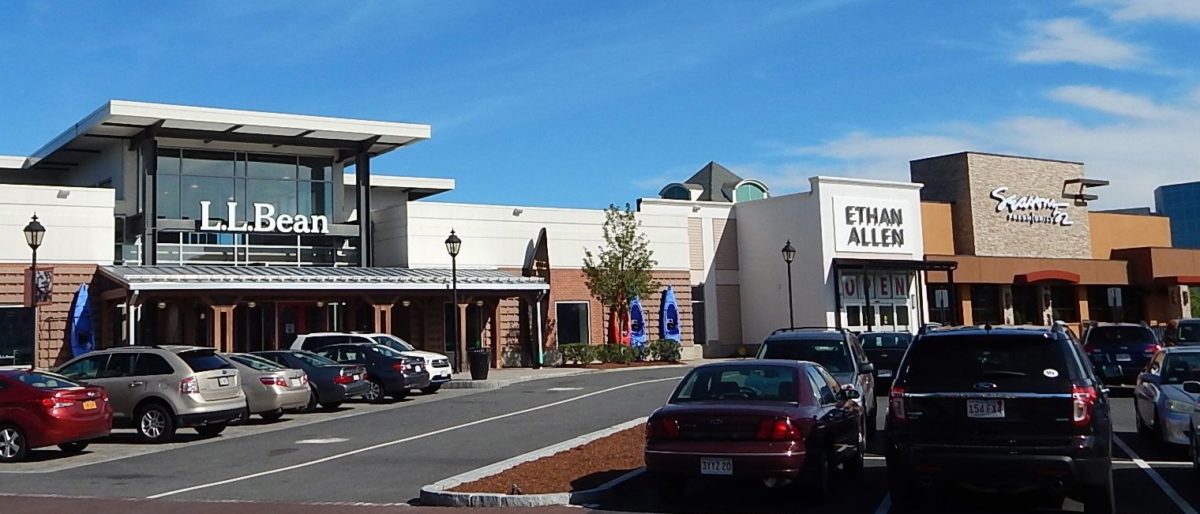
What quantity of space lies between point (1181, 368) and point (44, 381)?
16377 millimetres

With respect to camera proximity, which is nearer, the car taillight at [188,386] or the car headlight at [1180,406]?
the car headlight at [1180,406]

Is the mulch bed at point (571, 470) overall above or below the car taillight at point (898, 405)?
below

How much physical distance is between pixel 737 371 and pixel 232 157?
30769mm

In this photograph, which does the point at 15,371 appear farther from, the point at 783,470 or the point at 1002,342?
the point at 1002,342

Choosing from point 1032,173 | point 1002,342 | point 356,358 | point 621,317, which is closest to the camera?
point 1002,342

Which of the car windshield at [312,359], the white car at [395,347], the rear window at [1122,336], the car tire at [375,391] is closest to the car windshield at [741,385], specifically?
the car windshield at [312,359]

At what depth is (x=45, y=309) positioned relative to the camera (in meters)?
32.3

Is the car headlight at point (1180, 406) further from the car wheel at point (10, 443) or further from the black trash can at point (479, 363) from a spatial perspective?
the black trash can at point (479, 363)

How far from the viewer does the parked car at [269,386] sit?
21406mm

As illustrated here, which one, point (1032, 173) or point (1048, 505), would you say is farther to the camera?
point (1032, 173)

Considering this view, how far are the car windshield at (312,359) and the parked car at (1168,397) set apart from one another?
16.2 m

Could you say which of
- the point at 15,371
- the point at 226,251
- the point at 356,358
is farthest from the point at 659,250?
the point at 15,371

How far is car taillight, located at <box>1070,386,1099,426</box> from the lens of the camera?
9.30 meters

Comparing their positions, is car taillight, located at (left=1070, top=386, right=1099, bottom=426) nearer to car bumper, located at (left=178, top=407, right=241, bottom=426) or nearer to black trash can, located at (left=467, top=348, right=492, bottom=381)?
car bumper, located at (left=178, top=407, right=241, bottom=426)
